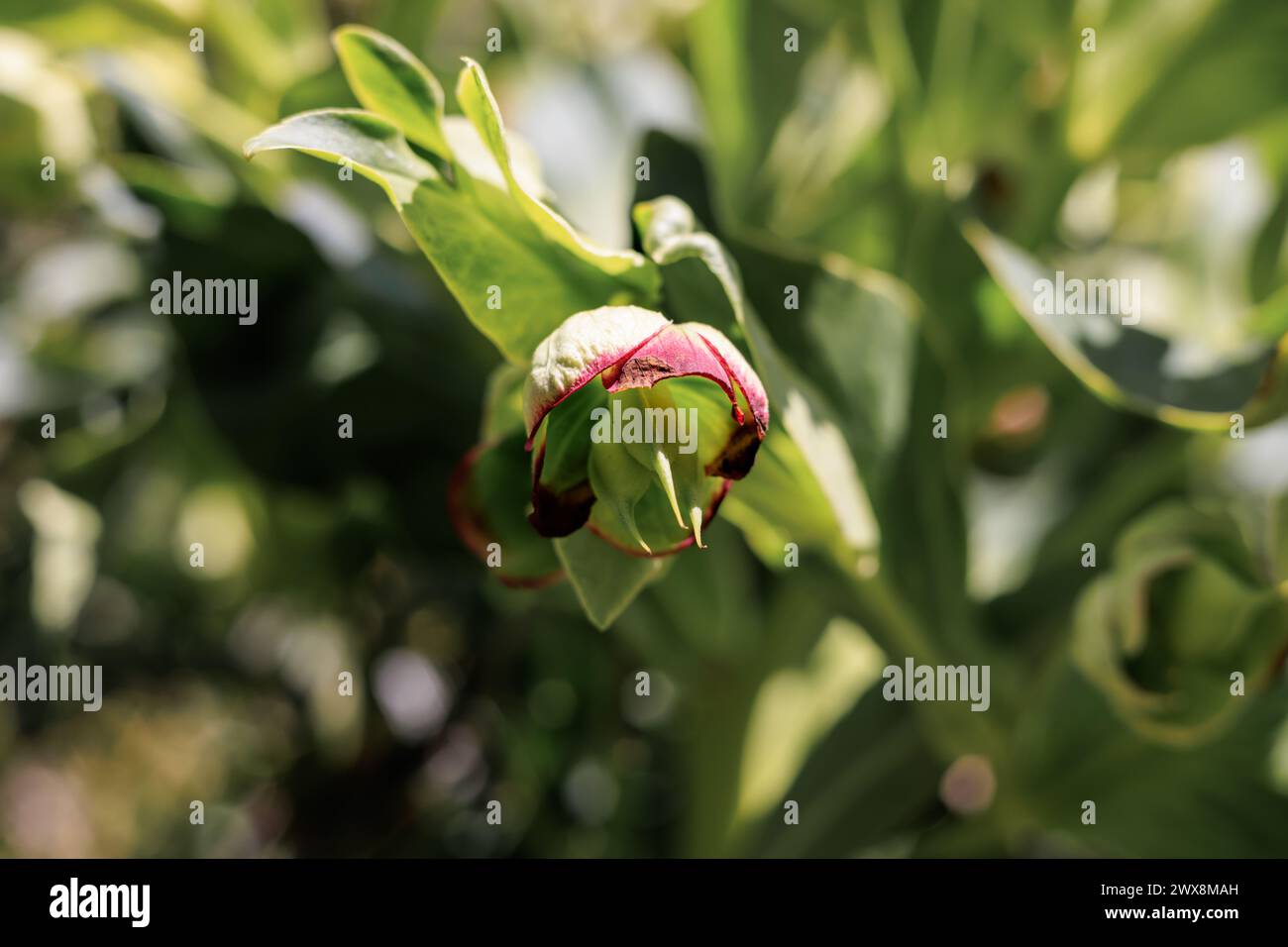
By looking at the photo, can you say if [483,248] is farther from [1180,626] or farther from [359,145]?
[1180,626]

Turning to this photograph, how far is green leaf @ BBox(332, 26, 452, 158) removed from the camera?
1.23 feet

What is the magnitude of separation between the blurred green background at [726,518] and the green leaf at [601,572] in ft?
0.35

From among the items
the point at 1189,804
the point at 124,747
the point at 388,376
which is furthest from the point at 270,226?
the point at 124,747

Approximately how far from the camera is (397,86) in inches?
14.8

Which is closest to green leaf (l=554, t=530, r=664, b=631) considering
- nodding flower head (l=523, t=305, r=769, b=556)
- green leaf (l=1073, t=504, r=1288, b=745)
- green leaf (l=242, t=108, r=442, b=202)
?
nodding flower head (l=523, t=305, r=769, b=556)

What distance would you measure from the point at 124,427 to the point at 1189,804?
61cm

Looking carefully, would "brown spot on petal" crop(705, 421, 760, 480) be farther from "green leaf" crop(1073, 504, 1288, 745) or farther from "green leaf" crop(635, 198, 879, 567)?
"green leaf" crop(1073, 504, 1288, 745)

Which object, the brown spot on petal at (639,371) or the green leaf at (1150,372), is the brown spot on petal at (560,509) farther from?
the green leaf at (1150,372)

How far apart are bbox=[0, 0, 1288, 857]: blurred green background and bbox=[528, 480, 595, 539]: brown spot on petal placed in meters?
0.13

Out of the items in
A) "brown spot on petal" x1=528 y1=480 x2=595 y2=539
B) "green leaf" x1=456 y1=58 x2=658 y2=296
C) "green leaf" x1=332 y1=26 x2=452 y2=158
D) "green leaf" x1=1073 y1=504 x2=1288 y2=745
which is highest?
"green leaf" x1=332 y1=26 x2=452 y2=158

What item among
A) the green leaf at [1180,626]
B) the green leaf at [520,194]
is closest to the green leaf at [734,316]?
the green leaf at [520,194]

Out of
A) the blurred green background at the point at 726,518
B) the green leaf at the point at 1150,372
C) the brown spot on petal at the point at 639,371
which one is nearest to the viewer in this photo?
the brown spot on petal at the point at 639,371

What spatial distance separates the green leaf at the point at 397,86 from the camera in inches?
14.7

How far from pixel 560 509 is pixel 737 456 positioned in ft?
0.18
